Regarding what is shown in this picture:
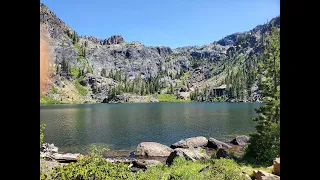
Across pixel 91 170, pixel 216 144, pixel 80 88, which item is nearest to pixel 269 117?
pixel 216 144

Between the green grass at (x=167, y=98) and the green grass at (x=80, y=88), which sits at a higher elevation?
the green grass at (x=80, y=88)

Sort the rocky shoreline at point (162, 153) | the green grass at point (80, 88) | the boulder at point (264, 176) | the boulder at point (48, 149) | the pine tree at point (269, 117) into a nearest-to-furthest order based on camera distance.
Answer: the boulder at point (264, 176) < the pine tree at point (269, 117) < the rocky shoreline at point (162, 153) < the boulder at point (48, 149) < the green grass at point (80, 88)

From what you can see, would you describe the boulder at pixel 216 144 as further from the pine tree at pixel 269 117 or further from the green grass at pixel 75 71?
the green grass at pixel 75 71

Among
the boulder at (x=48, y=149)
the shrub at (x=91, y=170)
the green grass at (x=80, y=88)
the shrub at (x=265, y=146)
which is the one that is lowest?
the boulder at (x=48, y=149)

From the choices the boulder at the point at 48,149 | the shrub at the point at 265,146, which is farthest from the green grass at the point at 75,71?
the shrub at the point at 265,146

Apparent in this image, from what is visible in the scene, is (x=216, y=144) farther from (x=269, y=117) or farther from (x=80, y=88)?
(x=80, y=88)

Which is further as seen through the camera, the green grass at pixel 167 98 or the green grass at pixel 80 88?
the green grass at pixel 167 98

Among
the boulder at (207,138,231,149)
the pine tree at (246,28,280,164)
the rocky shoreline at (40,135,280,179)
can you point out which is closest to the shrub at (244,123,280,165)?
the pine tree at (246,28,280,164)

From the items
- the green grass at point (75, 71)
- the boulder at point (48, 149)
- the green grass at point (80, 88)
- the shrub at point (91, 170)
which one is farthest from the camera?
the green grass at point (75, 71)
